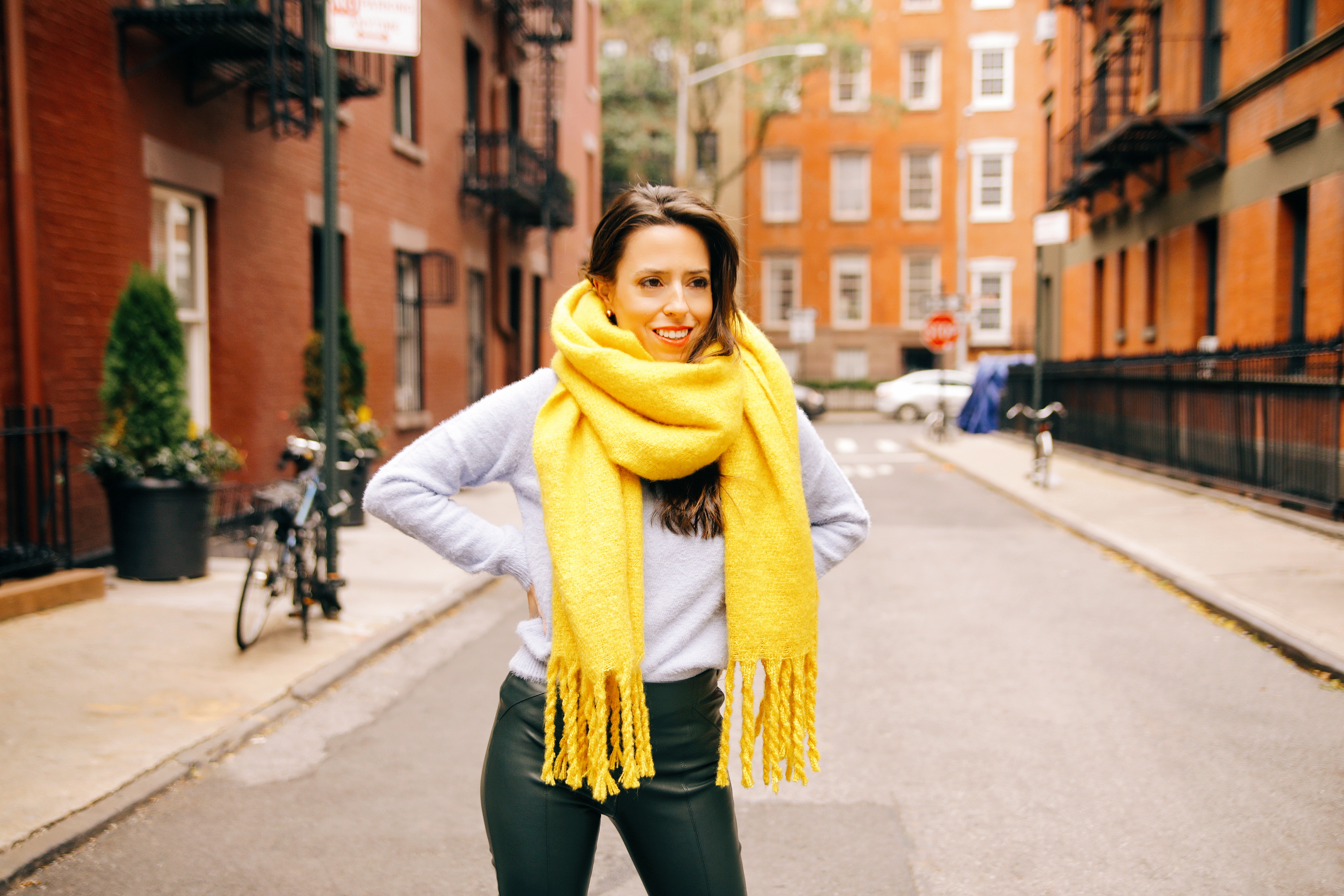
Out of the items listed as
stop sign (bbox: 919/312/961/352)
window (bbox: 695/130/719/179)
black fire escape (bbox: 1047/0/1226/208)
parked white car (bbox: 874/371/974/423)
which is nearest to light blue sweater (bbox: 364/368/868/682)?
black fire escape (bbox: 1047/0/1226/208)

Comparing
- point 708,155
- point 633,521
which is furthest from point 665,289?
point 708,155

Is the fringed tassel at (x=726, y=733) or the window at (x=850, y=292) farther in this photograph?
the window at (x=850, y=292)

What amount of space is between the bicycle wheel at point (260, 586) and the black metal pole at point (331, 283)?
0.66 metres

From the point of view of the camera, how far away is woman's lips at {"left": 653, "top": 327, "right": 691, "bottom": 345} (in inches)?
88.0

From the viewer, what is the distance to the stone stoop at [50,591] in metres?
7.02

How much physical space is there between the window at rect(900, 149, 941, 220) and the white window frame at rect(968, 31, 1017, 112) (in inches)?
98.9

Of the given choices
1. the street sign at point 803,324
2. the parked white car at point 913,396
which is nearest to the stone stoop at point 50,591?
the parked white car at point 913,396

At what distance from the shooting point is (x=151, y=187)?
31.7 feet

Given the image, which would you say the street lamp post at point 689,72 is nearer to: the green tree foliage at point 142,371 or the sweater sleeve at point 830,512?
the green tree foliage at point 142,371

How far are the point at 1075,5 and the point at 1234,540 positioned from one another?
532 inches

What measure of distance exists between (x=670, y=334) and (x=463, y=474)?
51cm

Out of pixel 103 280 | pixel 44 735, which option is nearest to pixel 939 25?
pixel 103 280

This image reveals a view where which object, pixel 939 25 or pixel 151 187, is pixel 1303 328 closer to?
pixel 151 187

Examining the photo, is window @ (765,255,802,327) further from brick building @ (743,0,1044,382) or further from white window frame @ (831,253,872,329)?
white window frame @ (831,253,872,329)
